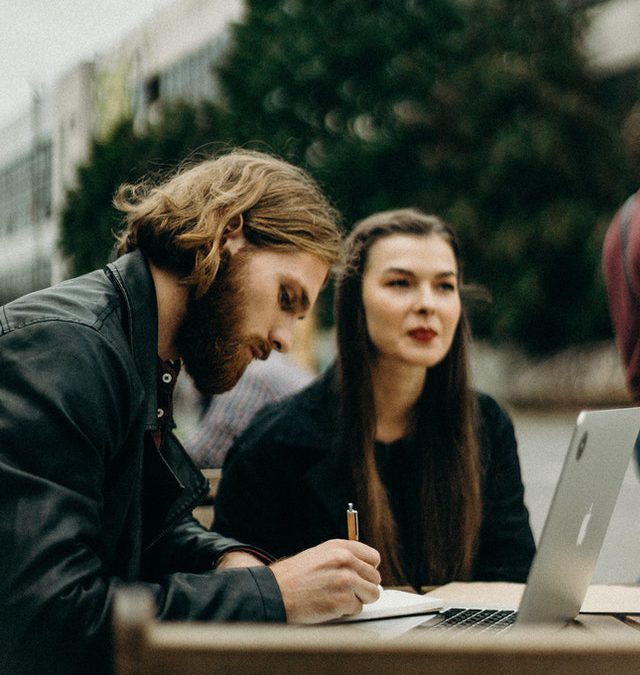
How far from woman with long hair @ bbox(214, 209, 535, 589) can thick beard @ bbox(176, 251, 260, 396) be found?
0.84m

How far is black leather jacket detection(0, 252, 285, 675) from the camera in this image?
1.29m

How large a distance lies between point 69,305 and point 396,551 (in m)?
1.39

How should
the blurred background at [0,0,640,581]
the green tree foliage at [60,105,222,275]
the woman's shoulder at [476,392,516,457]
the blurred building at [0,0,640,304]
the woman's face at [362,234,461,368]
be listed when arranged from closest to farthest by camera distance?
1. the green tree foliage at [60,105,222,275]
2. the woman's shoulder at [476,392,516,457]
3. the woman's face at [362,234,461,368]
4. the blurred building at [0,0,640,304]
5. the blurred background at [0,0,640,581]

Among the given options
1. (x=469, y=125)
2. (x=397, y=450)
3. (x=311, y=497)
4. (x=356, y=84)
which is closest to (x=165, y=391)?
(x=311, y=497)

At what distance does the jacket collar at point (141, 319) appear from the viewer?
1.63 m

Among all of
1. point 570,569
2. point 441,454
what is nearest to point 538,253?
point 441,454

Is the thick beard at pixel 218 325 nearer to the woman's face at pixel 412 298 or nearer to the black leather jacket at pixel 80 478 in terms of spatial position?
the black leather jacket at pixel 80 478

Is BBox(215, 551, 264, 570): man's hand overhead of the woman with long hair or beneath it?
beneath

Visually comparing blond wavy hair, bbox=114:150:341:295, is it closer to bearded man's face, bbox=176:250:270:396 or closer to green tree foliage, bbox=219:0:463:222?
bearded man's face, bbox=176:250:270:396

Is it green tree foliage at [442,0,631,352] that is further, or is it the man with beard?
green tree foliage at [442,0,631,352]

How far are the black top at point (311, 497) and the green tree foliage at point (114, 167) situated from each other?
26.5 inches

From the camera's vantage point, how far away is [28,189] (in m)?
11.3

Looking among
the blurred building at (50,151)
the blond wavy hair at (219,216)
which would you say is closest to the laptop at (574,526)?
the blond wavy hair at (219,216)

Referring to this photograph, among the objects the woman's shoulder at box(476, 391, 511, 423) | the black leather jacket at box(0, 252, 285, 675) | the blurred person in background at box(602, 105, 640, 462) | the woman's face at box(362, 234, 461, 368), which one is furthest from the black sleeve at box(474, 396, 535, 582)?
the black leather jacket at box(0, 252, 285, 675)
